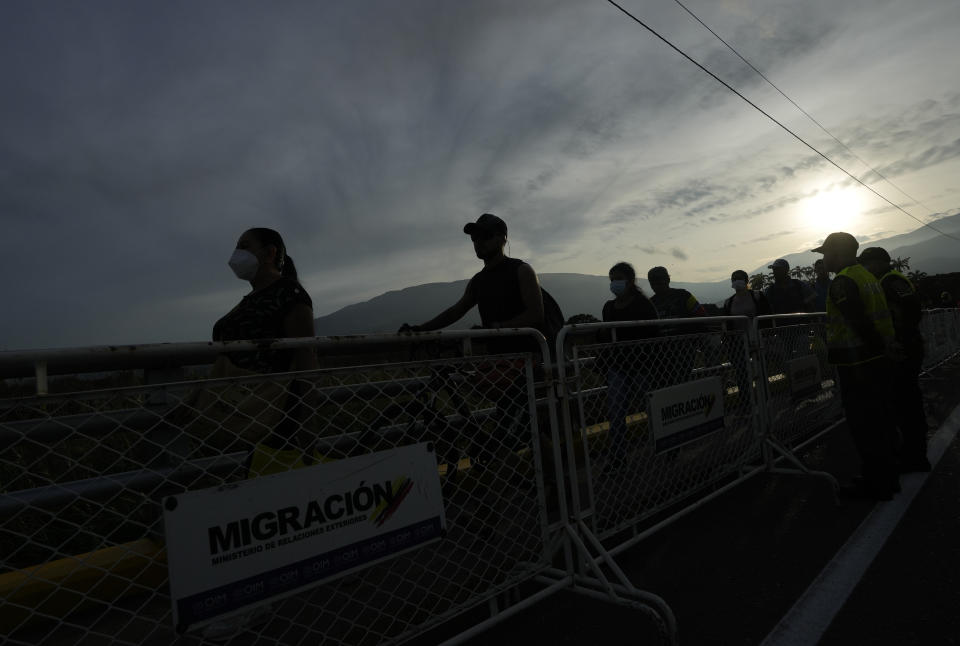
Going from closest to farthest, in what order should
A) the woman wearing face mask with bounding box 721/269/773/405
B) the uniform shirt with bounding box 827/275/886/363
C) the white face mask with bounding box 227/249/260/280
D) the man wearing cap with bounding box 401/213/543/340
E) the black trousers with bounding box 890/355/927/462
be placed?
the white face mask with bounding box 227/249/260/280, the man wearing cap with bounding box 401/213/543/340, the uniform shirt with bounding box 827/275/886/363, the black trousers with bounding box 890/355/927/462, the woman wearing face mask with bounding box 721/269/773/405

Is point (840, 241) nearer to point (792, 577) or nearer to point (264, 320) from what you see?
point (792, 577)

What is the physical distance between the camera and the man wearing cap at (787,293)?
7.46 meters

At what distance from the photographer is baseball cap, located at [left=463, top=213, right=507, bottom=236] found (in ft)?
11.9

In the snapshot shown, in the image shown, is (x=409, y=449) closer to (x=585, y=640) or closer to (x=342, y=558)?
(x=342, y=558)

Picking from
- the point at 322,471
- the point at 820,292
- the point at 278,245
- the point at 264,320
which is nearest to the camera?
the point at 322,471

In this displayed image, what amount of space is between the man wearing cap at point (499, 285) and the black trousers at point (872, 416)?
2602 mm

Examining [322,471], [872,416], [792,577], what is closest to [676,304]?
[872,416]

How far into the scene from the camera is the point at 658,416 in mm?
3312

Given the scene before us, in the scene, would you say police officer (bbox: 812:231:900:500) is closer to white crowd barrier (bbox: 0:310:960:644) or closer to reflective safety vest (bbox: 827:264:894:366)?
reflective safety vest (bbox: 827:264:894:366)

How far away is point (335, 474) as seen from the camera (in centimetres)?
195

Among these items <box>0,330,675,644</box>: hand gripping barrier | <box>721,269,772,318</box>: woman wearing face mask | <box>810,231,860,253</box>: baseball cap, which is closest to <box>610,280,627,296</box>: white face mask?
<box>810,231,860,253</box>: baseball cap

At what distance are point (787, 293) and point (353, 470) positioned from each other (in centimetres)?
740

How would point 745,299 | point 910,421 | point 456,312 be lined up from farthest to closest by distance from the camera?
point 745,299 < point 910,421 < point 456,312

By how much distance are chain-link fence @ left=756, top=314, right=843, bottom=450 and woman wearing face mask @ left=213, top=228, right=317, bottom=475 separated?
12.8 feet
